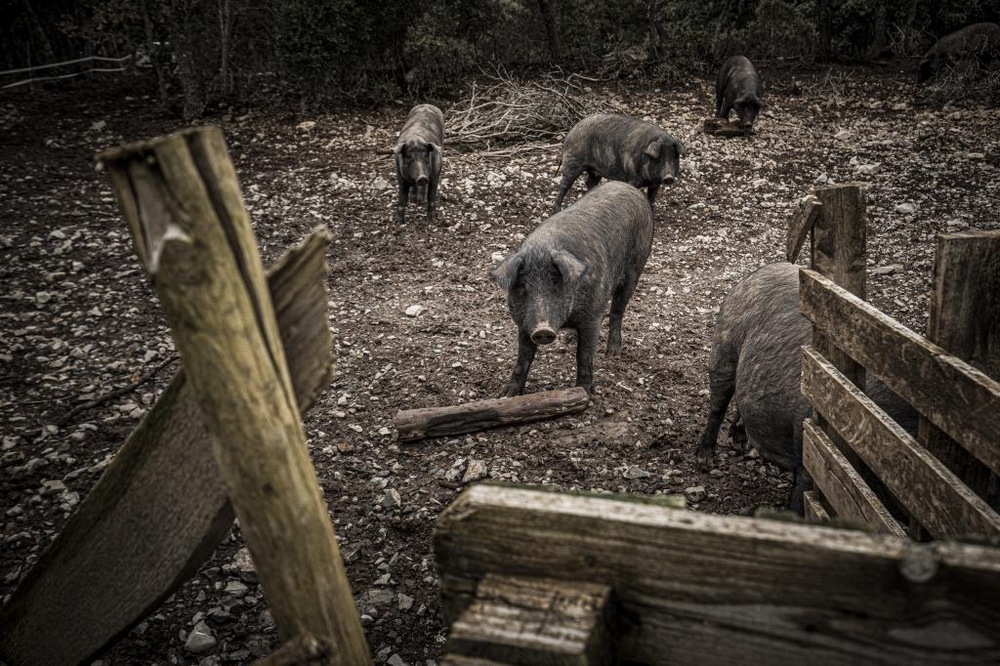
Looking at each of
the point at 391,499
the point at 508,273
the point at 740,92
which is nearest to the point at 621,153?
the point at 740,92

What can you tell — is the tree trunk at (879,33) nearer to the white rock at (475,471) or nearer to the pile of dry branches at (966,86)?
the pile of dry branches at (966,86)

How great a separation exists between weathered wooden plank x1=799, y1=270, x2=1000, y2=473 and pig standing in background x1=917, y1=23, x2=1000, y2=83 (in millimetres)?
13841

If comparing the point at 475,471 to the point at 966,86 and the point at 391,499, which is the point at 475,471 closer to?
the point at 391,499

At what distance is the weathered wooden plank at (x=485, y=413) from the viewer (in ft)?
13.6

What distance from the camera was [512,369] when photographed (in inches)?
202

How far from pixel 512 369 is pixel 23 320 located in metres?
4.69

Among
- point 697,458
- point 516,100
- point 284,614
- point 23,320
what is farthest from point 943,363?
point 516,100

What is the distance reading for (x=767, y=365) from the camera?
125 inches

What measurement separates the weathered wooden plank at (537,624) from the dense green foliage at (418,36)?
43.9ft

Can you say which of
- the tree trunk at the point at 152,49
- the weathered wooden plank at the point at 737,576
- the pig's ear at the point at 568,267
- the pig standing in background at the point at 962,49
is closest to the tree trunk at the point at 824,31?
the pig standing in background at the point at 962,49

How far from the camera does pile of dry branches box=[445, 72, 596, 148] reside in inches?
429

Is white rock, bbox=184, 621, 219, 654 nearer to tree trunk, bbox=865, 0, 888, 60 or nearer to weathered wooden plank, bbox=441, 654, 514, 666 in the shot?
weathered wooden plank, bbox=441, 654, 514, 666

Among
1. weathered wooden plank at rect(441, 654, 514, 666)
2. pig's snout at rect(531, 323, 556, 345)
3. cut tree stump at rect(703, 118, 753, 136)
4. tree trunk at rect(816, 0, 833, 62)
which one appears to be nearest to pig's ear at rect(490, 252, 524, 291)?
pig's snout at rect(531, 323, 556, 345)

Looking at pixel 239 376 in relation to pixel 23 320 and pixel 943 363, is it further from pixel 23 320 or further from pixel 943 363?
pixel 23 320
